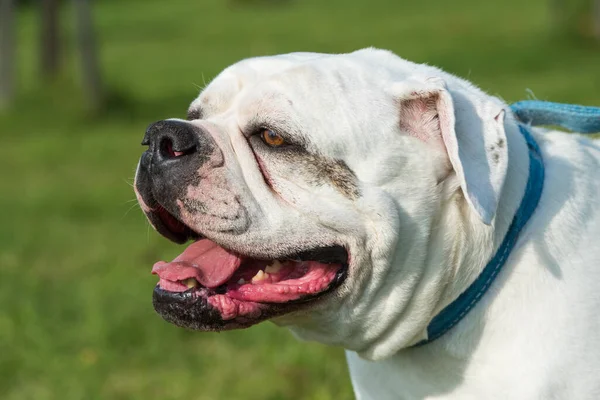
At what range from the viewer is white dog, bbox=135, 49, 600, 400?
125 inches

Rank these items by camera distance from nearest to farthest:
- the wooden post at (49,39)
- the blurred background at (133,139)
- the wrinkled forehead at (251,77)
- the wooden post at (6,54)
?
the wrinkled forehead at (251,77), the blurred background at (133,139), the wooden post at (6,54), the wooden post at (49,39)

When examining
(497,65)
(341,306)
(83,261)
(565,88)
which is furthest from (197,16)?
(341,306)

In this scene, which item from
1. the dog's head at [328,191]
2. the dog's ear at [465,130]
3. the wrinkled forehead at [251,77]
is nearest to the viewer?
the dog's ear at [465,130]

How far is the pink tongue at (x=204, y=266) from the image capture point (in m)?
3.38

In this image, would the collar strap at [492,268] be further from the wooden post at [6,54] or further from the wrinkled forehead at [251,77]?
the wooden post at [6,54]

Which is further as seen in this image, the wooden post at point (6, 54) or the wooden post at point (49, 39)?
the wooden post at point (49, 39)

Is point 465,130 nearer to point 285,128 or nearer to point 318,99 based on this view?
point 318,99

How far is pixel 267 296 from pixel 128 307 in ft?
10.4

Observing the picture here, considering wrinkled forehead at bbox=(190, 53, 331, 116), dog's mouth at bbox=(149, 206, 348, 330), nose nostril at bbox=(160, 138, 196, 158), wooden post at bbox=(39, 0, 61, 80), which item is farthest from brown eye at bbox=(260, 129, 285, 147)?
wooden post at bbox=(39, 0, 61, 80)

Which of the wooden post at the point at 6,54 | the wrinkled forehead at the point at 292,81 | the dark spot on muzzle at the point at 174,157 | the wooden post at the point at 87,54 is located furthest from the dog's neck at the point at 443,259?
the wooden post at the point at 6,54

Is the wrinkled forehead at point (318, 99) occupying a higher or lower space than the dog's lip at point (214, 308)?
higher

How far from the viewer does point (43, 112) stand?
52.1 feet

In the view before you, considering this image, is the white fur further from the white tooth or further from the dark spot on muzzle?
the white tooth

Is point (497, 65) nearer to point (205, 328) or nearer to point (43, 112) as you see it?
point (43, 112)
